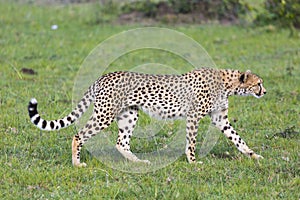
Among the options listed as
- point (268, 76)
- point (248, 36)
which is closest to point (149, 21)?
point (248, 36)

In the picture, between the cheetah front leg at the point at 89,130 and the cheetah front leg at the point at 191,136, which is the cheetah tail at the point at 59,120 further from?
the cheetah front leg at the point at 191,136

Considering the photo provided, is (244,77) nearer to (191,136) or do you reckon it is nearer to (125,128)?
(191,136)

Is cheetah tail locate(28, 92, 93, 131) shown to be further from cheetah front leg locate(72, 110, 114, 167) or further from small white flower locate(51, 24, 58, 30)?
small white flower locate(51, 24, 58, 30)

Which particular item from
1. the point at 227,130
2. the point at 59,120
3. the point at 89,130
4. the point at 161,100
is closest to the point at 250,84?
the point at 227,130

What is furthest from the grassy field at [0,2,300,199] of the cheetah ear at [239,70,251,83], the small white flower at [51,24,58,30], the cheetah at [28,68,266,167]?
the cheetah ear at [239,70,251,83]

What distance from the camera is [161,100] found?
687cm

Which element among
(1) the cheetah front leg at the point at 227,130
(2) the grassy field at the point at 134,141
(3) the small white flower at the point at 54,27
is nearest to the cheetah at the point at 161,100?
(1) the cheetah front leg at the point at 227,130

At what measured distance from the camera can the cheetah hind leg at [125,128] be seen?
7.00 metres

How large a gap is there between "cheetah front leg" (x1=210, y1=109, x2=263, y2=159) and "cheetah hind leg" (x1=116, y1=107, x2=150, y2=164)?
850mm

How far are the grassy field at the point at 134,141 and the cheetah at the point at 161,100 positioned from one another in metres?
0.30

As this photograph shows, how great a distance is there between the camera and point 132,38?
13250mm

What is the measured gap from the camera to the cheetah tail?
6.17 m

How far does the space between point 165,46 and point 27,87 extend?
360 centimetres

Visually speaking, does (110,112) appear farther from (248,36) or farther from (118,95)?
(248,36)
